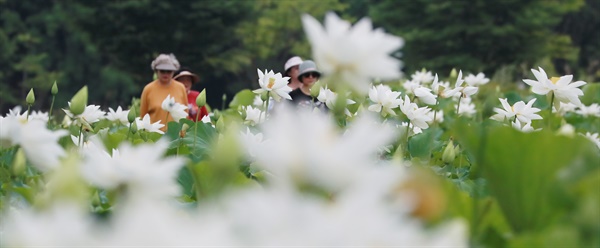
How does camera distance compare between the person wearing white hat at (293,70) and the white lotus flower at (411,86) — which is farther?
the person wearing white hat at (293,70)

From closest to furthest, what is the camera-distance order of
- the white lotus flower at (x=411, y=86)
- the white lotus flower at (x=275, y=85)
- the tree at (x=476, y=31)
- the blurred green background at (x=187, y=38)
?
the white lotus flower at (x=275, y=85) → the white lotus flower at (x=411, y=86) → the blurred green background at (x=187, y=38) → the tree at (x=476, y=31)

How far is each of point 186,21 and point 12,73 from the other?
457 centimetres

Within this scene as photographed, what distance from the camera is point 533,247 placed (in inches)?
29.6

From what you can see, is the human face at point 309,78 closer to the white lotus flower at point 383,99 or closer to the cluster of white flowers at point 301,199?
the white lotus flower at point 383,99

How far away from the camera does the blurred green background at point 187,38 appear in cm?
1900

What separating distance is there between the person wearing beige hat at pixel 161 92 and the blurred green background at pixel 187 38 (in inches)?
556

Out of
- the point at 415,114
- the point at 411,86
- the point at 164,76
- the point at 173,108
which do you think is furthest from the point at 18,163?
the point at 164,76

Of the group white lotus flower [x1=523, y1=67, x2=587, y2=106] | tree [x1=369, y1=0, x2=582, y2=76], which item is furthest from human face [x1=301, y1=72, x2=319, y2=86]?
tree [x1=369, y1=0, x2=582, y2=76]

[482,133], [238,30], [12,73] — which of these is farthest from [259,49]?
[482,133]

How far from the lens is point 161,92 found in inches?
180

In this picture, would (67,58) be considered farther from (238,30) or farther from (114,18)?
(238,30)

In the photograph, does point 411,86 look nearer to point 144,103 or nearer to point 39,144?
point 144,103

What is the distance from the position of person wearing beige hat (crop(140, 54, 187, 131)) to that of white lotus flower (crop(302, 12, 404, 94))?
3697mm

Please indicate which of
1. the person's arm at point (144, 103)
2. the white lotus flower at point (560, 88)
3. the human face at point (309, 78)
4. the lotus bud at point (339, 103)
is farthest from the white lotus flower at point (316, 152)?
the person's arm at point (144, 103)
